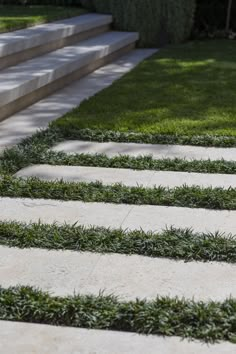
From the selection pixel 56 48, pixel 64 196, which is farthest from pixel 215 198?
pixel 56 48

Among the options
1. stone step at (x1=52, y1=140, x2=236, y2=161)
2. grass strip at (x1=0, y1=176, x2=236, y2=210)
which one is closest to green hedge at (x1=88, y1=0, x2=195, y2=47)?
stone step at (x1=52, y1=140, x2=236, y2=161)

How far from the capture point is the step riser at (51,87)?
16.9 feet

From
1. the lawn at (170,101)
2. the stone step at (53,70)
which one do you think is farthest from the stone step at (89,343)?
the stone step at (53,70)

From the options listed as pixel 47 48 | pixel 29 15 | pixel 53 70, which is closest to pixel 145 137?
pixel 53 70

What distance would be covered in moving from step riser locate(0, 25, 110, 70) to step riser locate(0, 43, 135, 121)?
1.22 ft

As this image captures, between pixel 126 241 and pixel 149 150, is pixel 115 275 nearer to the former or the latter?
pixel 126 241

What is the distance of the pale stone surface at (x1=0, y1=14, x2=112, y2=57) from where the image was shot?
5.91 m

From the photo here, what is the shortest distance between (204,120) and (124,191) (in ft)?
5.40

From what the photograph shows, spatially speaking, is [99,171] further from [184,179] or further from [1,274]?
[1,274]

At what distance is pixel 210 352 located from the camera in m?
2.12

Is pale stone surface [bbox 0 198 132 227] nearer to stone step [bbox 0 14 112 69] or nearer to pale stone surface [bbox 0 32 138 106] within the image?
pale stone surface [bbox 0 32 138 106]

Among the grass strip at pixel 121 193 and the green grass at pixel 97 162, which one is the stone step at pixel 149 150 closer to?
the green grass at pixel 97 162

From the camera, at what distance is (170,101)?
18.4ft

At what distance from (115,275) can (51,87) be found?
3.68m
